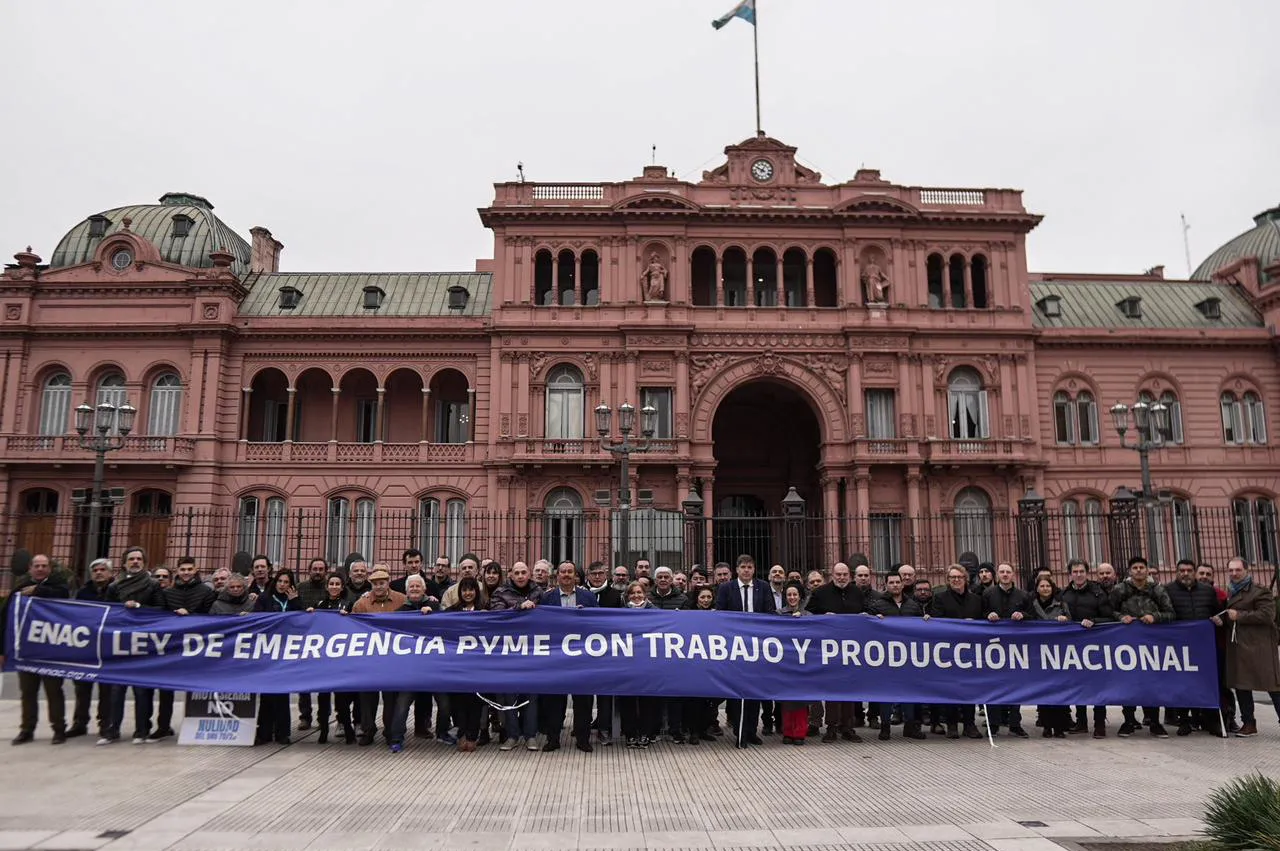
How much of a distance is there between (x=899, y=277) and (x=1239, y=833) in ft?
99.1

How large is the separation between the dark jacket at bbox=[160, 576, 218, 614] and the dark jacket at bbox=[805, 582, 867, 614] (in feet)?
26.9

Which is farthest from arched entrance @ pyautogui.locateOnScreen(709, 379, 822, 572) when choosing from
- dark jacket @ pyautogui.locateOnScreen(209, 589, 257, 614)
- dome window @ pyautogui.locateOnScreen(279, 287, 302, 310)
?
dark jacket @ pyautogui.locateOnScreen(209, 589, 257, 614)

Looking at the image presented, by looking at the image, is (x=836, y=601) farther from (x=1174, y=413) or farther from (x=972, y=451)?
(x=1174, y=413)

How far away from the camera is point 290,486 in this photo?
33.2 m

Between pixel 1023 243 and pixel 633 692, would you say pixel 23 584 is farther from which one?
pixel 1023 243

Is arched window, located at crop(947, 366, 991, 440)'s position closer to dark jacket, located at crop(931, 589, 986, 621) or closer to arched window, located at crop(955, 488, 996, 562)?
arched window, located at crop(955, 488, 996, 562)

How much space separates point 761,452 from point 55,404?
29.9m

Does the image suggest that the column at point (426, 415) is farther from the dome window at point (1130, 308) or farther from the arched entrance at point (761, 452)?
the dome window at point (1130, 308)

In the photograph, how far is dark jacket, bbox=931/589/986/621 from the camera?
1145 centimetres

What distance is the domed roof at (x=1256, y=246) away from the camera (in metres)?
41.7

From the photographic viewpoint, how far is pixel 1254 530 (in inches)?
1339

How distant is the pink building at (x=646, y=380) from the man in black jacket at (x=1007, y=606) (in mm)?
19477

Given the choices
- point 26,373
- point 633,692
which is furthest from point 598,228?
point 633,692

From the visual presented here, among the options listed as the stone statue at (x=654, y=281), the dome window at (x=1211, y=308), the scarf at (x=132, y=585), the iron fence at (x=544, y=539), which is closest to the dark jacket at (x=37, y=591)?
the scarf at (x=132, y=585)
